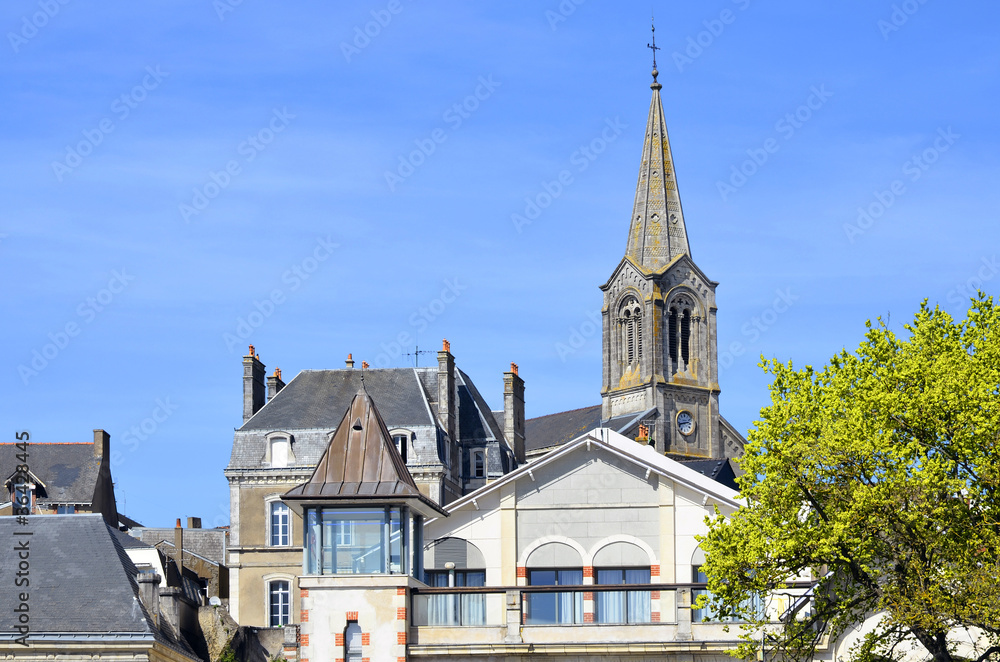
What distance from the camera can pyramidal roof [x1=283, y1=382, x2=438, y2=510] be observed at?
36.7 metres

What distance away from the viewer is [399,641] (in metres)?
36.2

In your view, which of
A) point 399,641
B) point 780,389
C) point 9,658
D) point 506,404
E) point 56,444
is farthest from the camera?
point 506,404

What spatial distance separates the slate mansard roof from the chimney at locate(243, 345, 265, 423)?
0.50 metres

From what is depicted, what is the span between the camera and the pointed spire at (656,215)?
4464 inches

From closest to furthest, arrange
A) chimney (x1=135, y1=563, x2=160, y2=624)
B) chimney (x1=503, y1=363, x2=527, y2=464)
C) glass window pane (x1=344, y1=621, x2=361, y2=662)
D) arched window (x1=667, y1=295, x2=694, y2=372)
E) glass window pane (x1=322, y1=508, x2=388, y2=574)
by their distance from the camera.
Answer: glass window pane (x1=344, y1=621, x2=361, y2=662), glass window pane (x1=322, y1=508, x2=388, y2=574), chimney (x1=135, y1=563, x2=160, y2=624), chimney (x1=503, y1=363, x2=527, y2=464), arched window (x1=667, y1=295, x2=694, y2=372)

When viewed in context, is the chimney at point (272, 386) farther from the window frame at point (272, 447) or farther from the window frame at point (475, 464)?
the window frame at point (475, 464)

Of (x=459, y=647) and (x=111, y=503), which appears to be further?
(x=111, y=503)

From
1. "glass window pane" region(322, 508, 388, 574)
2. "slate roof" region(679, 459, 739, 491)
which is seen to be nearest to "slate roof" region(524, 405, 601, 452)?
"slate roof" region(679, 459, 739, 491)

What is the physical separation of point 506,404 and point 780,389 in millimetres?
48042

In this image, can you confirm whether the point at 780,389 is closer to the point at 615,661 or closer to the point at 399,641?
the point at 615,661

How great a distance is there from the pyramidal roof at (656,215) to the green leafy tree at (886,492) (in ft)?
265

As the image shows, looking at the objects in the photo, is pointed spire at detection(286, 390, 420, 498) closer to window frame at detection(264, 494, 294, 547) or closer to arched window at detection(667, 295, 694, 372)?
window frame at detection(264, 494, 294, 547)

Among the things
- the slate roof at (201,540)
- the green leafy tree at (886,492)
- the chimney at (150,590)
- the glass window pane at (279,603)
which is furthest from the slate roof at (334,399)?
the green leafy tree at (886,492)

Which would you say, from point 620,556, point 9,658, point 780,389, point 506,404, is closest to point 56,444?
point 506,404
